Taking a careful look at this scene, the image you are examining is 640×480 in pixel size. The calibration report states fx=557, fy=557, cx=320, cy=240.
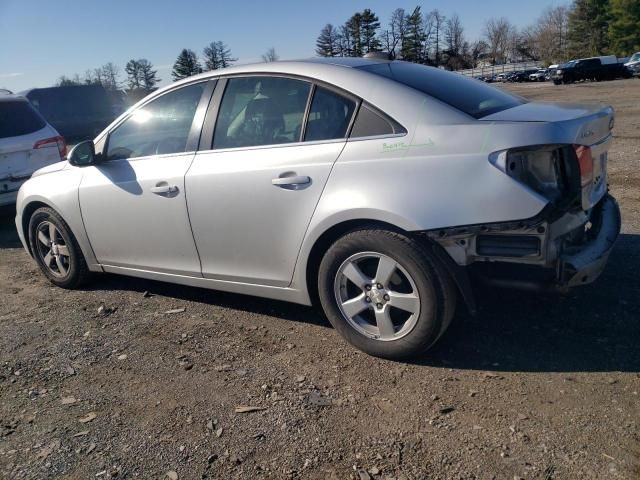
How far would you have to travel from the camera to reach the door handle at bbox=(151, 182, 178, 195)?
12.5 feet

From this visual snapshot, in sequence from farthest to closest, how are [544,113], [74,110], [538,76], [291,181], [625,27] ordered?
[625,27] < [538,76] < [74,110] < [291,181] < [544,113]

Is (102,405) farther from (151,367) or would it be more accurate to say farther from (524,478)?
(524,478)

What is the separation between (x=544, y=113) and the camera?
3.11 metres

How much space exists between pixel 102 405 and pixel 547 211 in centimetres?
255

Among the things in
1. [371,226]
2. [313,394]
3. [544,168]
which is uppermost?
[544,168]

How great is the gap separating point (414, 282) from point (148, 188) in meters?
2.05

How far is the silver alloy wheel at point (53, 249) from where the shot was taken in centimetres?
481

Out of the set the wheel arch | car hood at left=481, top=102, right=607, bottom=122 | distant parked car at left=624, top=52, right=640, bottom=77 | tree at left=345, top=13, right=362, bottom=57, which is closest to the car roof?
the wheel arch

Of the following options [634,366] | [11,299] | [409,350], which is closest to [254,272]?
[409,350]

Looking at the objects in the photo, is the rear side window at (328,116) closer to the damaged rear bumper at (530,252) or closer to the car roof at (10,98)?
the damaged rear bumper at (530,252)

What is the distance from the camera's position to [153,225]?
402 centimetres

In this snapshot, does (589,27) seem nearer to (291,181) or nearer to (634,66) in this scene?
(634,66)

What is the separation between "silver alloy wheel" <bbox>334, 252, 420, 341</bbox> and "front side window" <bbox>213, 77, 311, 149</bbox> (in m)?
0.89

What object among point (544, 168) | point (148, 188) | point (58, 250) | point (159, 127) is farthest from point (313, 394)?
point (58, 250)
